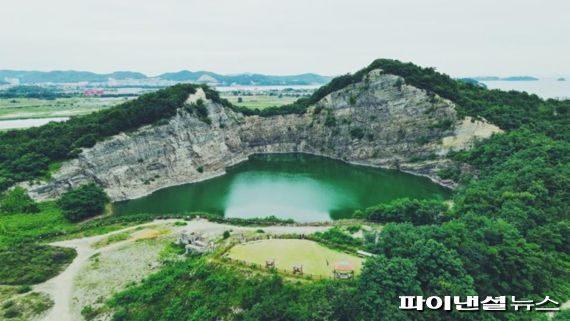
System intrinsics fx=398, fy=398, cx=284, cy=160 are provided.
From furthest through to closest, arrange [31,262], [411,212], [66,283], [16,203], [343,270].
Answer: [16,203] → [411,212] → [31,262] → [66,283] → [343,270]

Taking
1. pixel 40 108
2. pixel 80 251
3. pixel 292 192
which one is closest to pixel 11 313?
pixel 80 251

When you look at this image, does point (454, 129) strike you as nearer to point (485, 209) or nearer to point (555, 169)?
point (555, 169)

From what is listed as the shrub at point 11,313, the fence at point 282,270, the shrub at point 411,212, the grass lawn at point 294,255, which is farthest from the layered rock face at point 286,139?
the fence at point 282,270

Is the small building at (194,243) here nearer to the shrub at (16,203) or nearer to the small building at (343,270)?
the small building at (343,270)

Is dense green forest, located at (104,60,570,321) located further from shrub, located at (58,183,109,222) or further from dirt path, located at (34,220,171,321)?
shrub, located at (58,183,109,222)

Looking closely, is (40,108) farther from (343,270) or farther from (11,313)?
(343,270)

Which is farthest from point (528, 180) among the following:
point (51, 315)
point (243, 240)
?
point (51, 315)

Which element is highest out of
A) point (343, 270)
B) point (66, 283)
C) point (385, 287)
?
point (385, 287)

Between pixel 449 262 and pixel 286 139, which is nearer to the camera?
pixel 449 262
